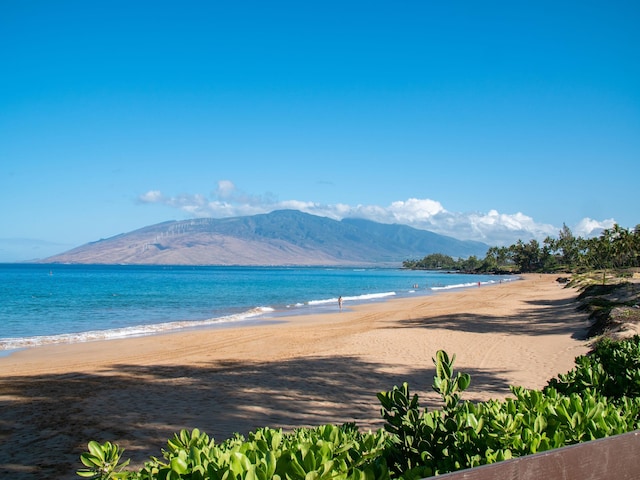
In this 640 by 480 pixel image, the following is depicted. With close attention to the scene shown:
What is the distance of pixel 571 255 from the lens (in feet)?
452

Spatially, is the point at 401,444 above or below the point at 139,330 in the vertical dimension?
above

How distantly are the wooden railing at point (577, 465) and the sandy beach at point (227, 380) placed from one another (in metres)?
5.57

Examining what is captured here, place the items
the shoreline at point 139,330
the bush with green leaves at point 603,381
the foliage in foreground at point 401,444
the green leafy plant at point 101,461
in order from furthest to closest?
the shoreline at point 139,330, the bush with green leaves at point 603,381, the green leafy plant at point 101,461, the foliage in foreground at point 401,444

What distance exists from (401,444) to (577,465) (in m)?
0.87

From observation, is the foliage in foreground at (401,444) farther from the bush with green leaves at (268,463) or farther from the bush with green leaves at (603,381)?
the bush with green leaves at (603,381)

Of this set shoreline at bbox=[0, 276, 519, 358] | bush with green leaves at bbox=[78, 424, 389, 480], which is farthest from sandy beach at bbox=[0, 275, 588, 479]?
bush with green leaves at bbox=[78, 424, 389, 480]

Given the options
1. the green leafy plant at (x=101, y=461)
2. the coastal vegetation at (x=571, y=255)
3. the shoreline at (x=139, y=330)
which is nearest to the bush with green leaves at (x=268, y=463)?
the green leafy plant at (x=101, y=461)

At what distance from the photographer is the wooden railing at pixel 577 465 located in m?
1.77

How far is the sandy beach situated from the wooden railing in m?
5.57

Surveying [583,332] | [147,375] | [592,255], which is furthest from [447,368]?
[592,255]

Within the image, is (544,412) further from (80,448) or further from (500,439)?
(80,448)

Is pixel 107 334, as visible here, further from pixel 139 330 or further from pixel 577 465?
pixel 577 465

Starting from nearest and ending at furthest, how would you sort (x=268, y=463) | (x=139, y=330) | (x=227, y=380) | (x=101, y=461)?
(x=268, y=463) < (x=101, y=461) < (x=227, y=380) < (x=139, y=330)

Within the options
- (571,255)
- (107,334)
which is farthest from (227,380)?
(571,255)
